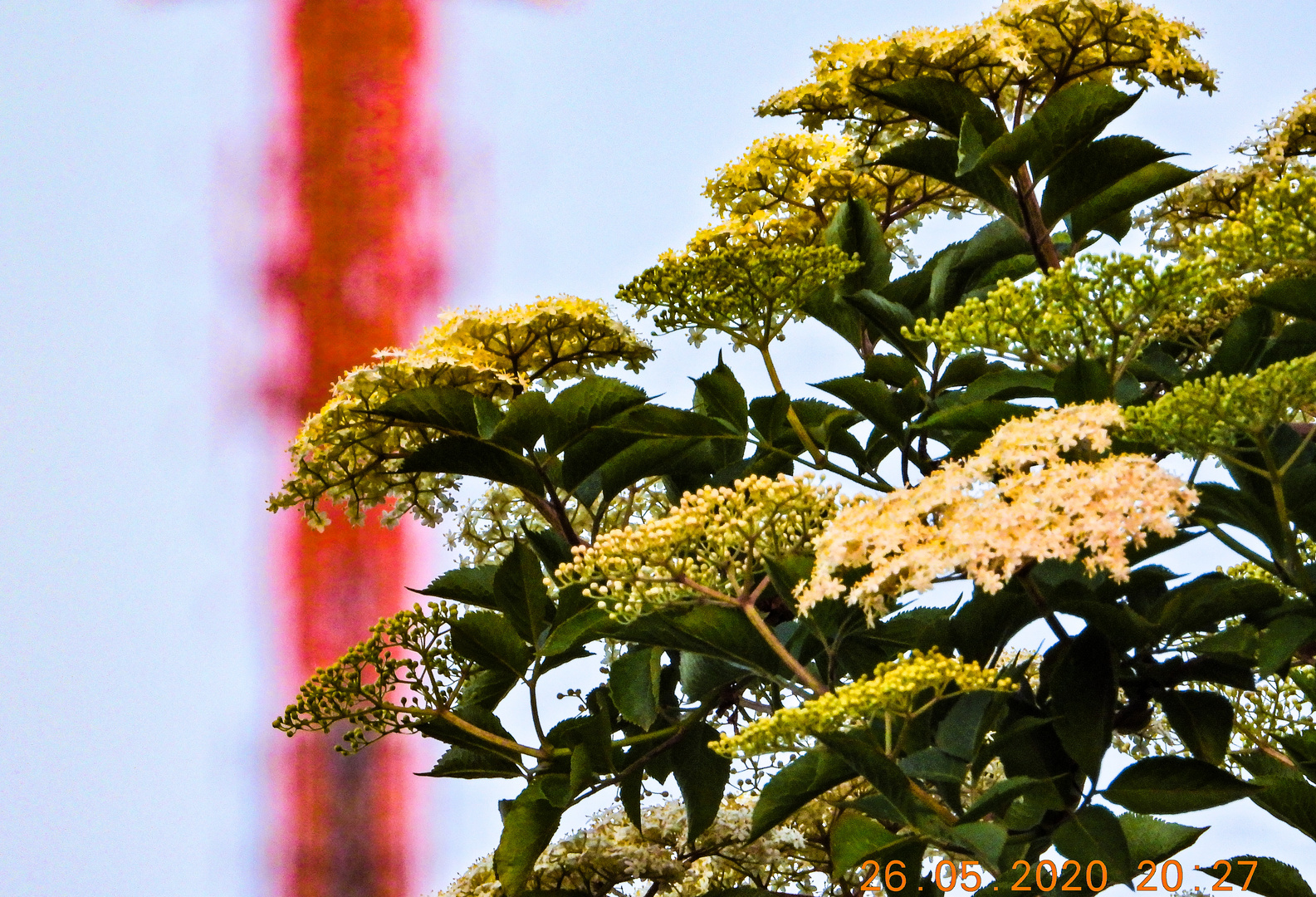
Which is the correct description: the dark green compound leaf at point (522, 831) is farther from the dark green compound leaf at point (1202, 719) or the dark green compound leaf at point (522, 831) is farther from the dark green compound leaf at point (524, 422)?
the dark green compound leaf at point (1202, 719)

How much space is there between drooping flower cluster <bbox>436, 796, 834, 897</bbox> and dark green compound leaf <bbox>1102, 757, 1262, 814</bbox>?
0.48m

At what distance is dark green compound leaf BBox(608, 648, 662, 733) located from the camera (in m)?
1.26

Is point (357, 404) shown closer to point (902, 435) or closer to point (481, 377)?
point (481, 377)

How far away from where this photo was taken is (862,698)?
953 millimetres

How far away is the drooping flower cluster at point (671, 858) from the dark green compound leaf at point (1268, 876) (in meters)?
0.47

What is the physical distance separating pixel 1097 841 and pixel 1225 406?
0.33m

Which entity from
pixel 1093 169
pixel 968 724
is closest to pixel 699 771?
pixel 968 724

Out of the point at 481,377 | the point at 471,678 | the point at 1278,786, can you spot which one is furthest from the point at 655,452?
the point at 1278,786

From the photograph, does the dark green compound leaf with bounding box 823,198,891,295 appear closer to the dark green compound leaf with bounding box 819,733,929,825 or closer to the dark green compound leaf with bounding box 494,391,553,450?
the dark green compound leaf with bounding box 494,391,553,450

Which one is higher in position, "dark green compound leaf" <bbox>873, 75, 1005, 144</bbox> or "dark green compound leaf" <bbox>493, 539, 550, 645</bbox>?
"dark green compound leaf" <bbox>873, 75, 1005, 144</bbox>

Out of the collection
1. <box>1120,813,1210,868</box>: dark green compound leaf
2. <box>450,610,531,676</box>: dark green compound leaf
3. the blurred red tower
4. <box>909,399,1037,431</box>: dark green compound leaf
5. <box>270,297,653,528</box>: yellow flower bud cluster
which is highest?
the blurred red tower

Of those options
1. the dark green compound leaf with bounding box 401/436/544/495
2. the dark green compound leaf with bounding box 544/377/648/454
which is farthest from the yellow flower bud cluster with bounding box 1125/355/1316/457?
the dark green compound leaf with bounding box 401/436/544/495

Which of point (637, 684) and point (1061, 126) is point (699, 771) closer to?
point (637, 684)

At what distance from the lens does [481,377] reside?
1445mm
